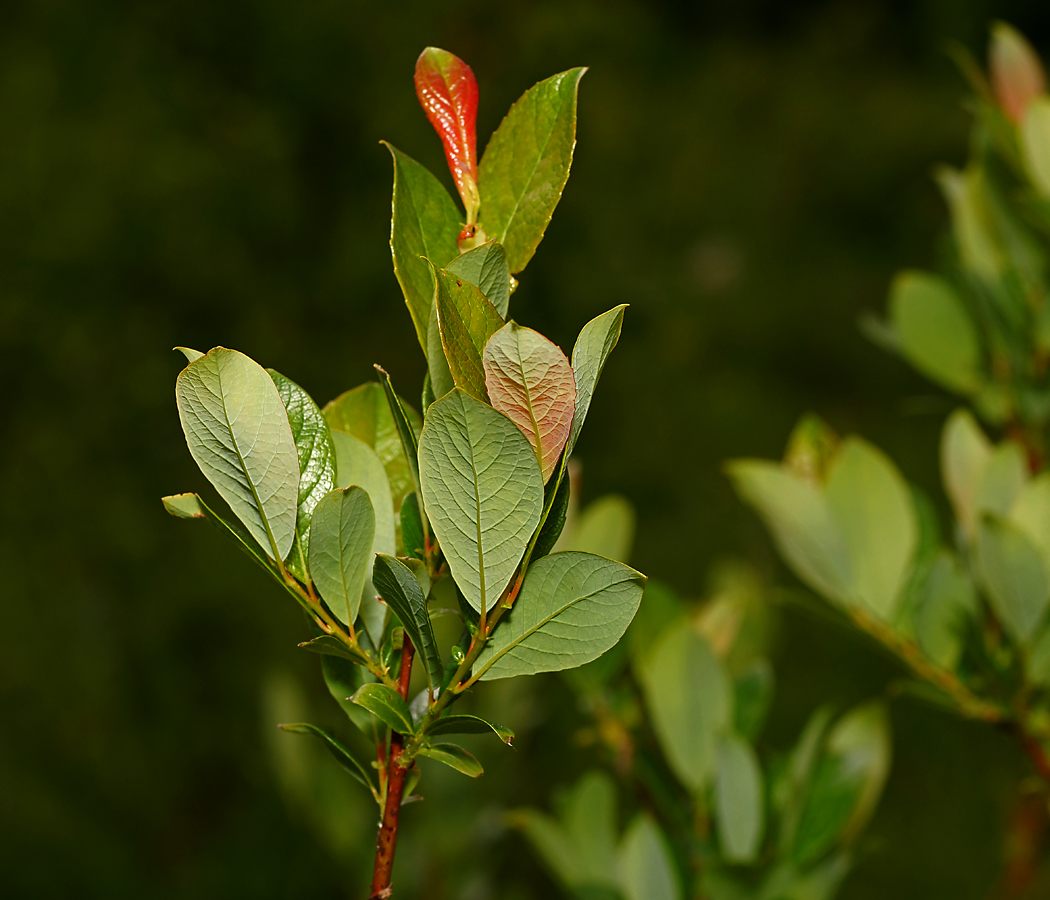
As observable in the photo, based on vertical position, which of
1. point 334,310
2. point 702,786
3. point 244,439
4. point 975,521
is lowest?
point 334,310

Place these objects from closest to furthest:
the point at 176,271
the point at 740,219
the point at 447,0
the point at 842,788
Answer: the point at 842,788, the point at 176,271, the point at 447,0, the point at 740,219

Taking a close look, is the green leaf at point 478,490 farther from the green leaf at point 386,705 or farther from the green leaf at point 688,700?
the green leaf at point 688,700

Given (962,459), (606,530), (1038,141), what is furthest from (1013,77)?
(606,530)

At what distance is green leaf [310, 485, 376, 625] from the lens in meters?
0.18

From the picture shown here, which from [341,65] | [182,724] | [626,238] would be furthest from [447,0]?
[182,724]

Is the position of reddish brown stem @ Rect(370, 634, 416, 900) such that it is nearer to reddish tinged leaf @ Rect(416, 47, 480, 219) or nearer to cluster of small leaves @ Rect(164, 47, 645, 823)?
cluster of small leaves @ Rect(164, 47, 645, 823)

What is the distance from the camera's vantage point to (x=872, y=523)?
370 mm

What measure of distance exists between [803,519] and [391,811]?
9.2 inches

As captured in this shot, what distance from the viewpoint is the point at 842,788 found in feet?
1.17

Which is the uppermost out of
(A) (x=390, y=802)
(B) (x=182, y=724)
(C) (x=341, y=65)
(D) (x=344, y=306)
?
(A) (x=390, y=802)

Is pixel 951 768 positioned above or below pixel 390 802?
below

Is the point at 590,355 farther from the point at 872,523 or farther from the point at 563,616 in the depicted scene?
the point at 872,523

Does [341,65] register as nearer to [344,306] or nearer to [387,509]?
[344,306]

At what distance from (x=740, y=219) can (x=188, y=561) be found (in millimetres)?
1226
